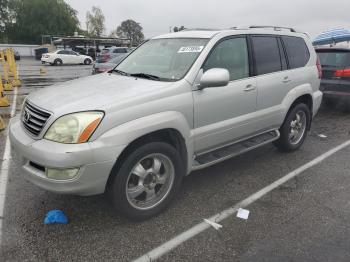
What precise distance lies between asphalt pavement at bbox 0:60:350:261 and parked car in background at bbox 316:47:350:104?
3583 millimetres

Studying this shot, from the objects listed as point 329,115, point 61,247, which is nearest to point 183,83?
point 61,247

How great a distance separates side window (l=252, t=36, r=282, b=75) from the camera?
4438 mm

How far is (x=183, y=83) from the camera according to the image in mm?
3516

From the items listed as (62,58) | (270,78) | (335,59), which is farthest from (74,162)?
(62,58)

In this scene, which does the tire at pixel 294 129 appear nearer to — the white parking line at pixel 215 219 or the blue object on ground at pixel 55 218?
the white parking line at pixel 215 219

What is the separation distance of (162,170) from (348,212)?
2013mm

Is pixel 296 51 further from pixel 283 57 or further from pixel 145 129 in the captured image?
pixel 145 129

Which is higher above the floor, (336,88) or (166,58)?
(166,58)

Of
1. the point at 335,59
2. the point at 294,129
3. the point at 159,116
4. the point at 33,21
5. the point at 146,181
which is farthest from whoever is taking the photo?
the point at 33,21

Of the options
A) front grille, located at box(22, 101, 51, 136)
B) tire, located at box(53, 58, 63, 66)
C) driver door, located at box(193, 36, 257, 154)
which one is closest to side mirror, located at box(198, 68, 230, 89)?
driver door, located at box(193, 36, 257, 154)

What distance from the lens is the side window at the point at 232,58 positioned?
3880 millimetres

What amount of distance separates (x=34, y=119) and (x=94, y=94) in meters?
0.60

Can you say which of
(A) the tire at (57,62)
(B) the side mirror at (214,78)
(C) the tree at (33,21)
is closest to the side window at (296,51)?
(B) the side mirror at (214,78)

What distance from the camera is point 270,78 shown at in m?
4.55
